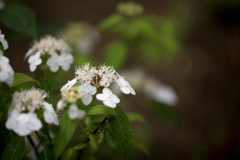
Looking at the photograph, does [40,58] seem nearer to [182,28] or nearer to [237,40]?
[182,28]

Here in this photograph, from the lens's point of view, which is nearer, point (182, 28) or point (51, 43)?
point (51, 43)

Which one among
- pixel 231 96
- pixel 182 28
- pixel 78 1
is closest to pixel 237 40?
pixel 182 28

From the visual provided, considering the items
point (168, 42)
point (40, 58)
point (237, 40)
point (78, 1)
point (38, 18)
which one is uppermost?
point (78, 1)

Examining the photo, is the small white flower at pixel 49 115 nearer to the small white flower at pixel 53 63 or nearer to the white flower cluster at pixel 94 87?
the white flower cluster at pixel 94 87

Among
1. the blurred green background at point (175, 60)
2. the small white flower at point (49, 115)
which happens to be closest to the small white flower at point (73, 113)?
the small white flower at point (49, 115)

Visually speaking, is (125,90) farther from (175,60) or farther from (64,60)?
(175,60)

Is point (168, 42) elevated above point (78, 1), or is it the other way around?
point (78, 1)

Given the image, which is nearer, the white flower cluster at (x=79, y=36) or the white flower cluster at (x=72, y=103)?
the white flower cluster at (x=72, y=103)
